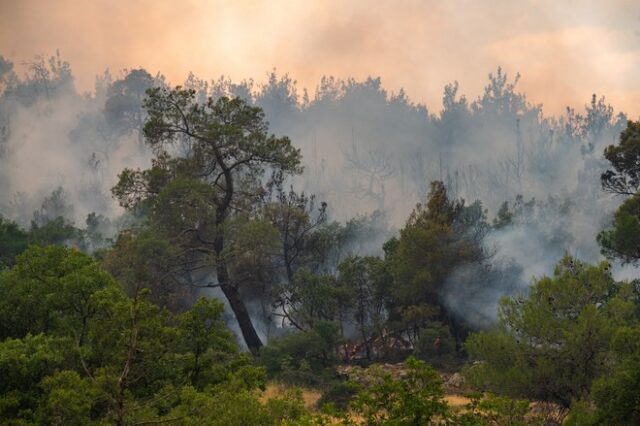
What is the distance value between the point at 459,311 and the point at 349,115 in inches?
4593

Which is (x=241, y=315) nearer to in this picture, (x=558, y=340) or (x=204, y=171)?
(x=204, y=171)

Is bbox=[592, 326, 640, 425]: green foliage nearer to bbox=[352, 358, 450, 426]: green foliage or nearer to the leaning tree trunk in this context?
bbox=[352, 358, 450, 426]: green foliage

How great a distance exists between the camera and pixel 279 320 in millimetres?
57750

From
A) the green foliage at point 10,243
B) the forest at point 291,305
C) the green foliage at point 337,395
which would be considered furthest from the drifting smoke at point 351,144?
the green foliage at point 337,395

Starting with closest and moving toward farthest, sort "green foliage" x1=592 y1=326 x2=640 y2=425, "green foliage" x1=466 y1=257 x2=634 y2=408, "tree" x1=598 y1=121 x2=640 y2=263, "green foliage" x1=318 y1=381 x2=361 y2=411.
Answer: "green foliage" x1=592 y1=326 x2=640 y2=425 → "green foliage" x1=466 y1=257 x2=634 y2=408 → "green foliage" x1=318 y1=381 x2=361 y2=411 → "tree" x1=598 y1=121 x2=640 y2=263

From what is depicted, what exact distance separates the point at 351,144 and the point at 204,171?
360 ft

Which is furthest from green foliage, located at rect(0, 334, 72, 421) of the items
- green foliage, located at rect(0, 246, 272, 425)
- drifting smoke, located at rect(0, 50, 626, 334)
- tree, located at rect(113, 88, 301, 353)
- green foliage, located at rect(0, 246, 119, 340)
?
drifting smoke, located at rect(0, 50, 626, 334)

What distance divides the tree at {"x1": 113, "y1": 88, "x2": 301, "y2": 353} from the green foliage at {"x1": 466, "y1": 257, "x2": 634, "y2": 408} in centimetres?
1342

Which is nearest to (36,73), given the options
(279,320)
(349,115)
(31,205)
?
(31,205)

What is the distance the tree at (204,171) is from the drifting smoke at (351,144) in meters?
64.8

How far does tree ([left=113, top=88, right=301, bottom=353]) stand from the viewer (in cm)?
2852

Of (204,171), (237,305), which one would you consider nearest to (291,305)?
(237,305)

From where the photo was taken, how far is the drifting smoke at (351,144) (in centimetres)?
11338

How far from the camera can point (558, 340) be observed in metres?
17.8
